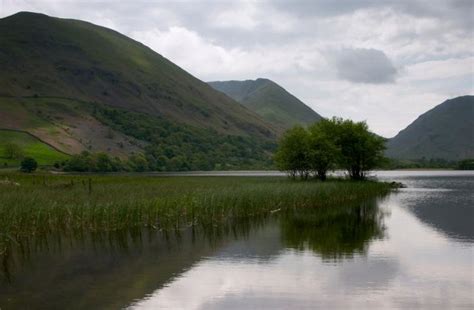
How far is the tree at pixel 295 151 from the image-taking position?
274 feet

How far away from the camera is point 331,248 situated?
2847 cm

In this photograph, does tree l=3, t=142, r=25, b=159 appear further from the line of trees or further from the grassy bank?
the grassy bank

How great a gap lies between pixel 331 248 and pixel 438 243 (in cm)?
751

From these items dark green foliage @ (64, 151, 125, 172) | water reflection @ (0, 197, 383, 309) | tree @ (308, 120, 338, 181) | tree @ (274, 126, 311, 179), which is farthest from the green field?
water reflection @ (0, 197, 383, 309)

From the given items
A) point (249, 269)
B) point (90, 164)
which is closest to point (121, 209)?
point (249, 269)

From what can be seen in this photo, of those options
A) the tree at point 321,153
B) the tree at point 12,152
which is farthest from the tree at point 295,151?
the tree at point 12,152

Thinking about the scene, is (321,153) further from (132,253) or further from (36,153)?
(36,153)

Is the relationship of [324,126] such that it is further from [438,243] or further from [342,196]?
[438,243]

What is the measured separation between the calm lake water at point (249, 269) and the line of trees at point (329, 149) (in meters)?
45.1

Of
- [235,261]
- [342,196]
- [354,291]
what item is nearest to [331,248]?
[235,261]

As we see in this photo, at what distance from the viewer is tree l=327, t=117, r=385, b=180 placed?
90.6 metres

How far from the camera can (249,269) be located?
74.5 feet

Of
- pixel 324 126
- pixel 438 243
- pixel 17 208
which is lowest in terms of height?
pixel 438 243

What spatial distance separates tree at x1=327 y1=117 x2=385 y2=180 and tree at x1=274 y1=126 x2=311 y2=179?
7888mm
